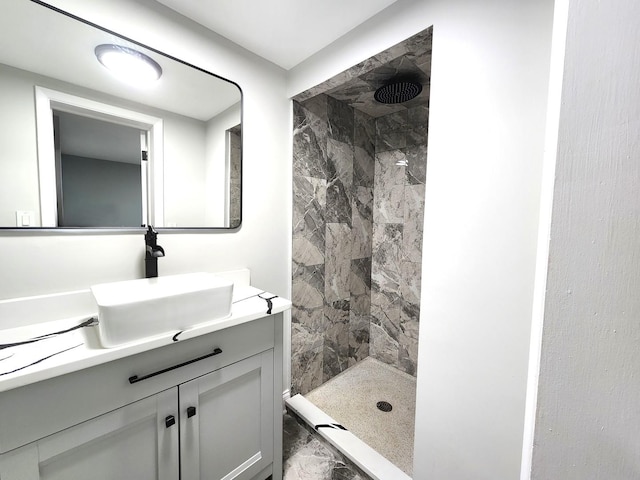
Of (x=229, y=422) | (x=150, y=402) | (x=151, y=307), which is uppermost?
(x=151, y=307)

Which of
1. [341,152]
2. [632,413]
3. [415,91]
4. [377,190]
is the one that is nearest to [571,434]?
[632,413]

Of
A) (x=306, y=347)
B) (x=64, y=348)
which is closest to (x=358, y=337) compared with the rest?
(x=306, y=347)

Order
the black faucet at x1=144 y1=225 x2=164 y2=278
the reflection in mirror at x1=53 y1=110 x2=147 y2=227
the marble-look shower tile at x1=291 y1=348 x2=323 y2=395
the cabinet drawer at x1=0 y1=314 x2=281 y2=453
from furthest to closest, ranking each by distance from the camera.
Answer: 1. the marble-look shower tile at x1=291 y1=348 x2=323 y2=395
2. the black faucet at x1=144 y1=225 x2=164 y2=278
3. the reflection in mirror at x1=53 y1=110 x2=147 y2=227
4. the cabinet drawer at x1=0 y1=314 x2=281 y2=453

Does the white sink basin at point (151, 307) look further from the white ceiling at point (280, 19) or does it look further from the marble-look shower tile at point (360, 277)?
the marble-look shower tile at point (360, 277)

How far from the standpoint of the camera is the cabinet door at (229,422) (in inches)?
36.4

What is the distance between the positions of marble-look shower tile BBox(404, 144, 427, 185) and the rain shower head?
0.51m

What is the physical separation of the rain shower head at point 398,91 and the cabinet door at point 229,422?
167 centimetres

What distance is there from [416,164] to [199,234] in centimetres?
175

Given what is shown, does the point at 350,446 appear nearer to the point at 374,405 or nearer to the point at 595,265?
the point at 374,405

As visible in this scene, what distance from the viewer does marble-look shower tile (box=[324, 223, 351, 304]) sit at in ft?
6.57

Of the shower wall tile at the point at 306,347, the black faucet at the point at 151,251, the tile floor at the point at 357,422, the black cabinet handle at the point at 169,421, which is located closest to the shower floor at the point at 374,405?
the tile floor at the point at 357,422

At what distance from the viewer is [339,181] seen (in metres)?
2.04

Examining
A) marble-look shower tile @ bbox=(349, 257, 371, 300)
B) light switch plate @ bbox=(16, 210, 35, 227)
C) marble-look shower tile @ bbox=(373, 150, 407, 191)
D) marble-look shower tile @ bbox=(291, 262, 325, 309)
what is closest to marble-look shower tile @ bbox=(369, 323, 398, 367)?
marble-look shower tile @ bbox=(349, 257, 371, 300)

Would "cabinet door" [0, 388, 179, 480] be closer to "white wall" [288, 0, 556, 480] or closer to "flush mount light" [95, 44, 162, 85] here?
"white wall" [288, 0, 556, 480]
